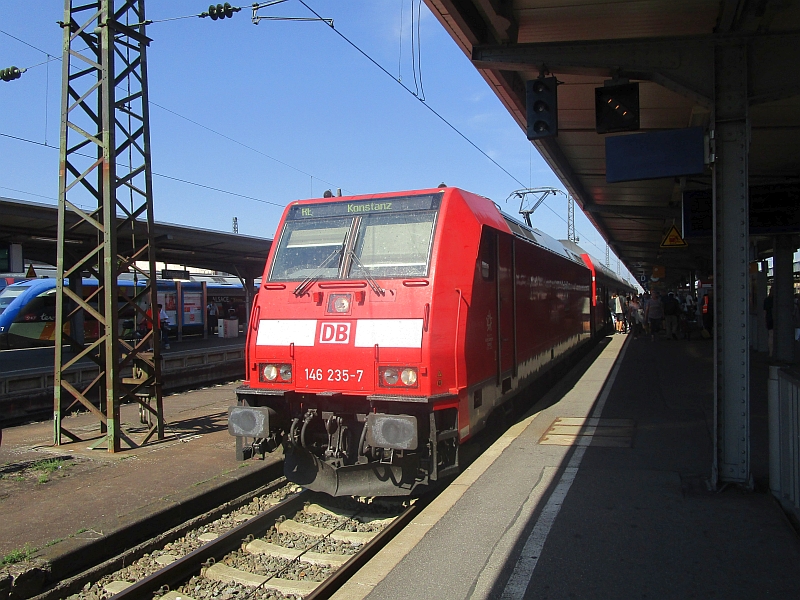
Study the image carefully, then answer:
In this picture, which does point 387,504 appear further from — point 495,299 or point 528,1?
point 528,1

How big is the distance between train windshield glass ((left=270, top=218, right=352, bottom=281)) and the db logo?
0.61 metres

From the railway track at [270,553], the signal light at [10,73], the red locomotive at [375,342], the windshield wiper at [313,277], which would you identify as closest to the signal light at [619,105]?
the red locomotive at [375,342]

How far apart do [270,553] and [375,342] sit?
201 centimetres

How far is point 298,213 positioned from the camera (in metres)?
7.27

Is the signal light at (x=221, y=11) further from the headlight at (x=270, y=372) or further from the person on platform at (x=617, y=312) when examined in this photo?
the person on platform at (x=617, y=312)

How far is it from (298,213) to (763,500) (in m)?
5.25

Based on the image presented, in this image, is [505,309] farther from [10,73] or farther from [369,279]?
[10,73]

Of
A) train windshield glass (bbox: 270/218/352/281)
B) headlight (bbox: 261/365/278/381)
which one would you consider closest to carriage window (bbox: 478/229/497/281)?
train windshield glass (bbox: 270/218/352/281)

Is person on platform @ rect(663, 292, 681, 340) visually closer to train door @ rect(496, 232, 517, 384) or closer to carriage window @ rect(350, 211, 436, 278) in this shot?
train door @ rect(496, 232, 517, 384)

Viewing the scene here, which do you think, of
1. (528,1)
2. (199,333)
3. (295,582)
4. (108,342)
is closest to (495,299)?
(528,1)

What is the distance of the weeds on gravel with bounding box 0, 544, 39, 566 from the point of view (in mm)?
4704

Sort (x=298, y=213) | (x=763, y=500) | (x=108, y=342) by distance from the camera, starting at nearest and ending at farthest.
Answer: (x=763, y=500) < (x=298, y=213) < (x=108, y=342)

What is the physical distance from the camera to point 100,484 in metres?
6.79

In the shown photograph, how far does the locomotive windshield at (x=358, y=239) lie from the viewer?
6.39 metres
